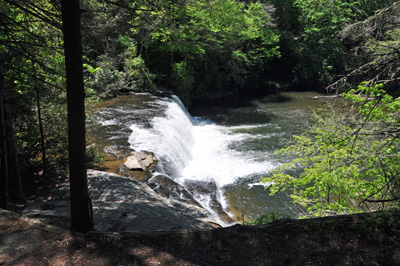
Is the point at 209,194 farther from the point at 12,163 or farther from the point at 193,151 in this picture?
the point at 12,163

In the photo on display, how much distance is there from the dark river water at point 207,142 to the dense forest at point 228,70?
1.06 meters

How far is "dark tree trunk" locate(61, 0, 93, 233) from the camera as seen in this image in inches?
115

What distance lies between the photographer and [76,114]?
10.1 feet

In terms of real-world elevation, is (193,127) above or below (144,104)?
below

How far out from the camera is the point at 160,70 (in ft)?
67.2

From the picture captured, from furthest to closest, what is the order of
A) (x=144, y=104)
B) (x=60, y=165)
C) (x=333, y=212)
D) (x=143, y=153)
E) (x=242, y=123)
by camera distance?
(x=242, y=123)
(x=144, y=104)
(x=143, y=153)
(x=60, y=165)
(x=333, y=212)

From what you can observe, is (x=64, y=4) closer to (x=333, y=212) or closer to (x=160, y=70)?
(x=333, y=212)

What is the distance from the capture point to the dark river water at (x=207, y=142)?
9.24 m

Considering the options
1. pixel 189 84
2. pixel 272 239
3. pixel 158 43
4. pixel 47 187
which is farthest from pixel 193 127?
pixel 272 239

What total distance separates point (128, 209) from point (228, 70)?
68.3 ft

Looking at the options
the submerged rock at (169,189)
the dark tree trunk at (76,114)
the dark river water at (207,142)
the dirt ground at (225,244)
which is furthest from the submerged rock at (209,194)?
the dark tree trunk at (76,114)

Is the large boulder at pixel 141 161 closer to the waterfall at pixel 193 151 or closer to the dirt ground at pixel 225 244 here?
the waterfall at pixel 193 151

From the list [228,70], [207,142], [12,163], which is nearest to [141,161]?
[12,163]

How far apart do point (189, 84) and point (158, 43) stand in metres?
3.64
